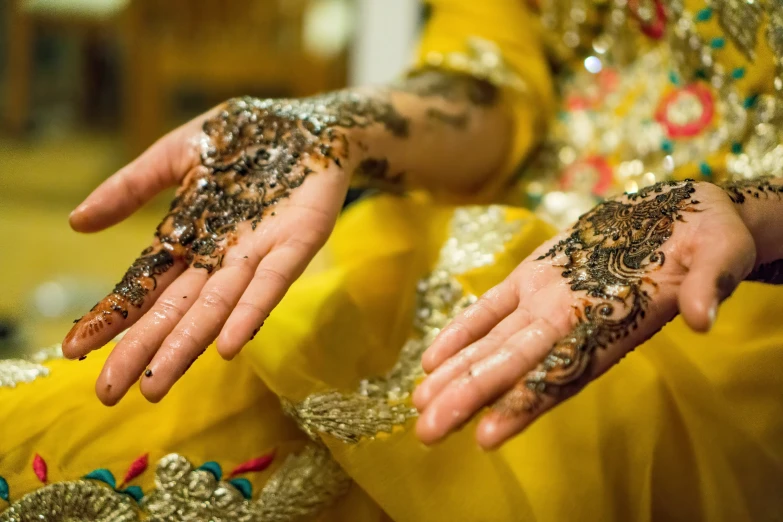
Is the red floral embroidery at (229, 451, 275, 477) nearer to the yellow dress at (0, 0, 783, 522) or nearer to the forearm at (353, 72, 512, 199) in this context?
the yellow dress at (0, 0, 783, 522)

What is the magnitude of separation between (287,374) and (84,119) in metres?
2.87

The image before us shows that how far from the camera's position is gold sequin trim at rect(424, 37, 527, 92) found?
2.58 feet

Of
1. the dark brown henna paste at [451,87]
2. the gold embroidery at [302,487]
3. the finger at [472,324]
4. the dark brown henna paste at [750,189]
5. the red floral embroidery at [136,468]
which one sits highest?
the dark brown henna paste at [451,87]

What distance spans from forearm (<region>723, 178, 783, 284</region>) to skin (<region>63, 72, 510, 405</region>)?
0.29 metres

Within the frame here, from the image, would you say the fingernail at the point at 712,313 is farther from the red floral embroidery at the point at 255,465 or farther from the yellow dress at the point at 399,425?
the red floral embroidery at the point at 255,465

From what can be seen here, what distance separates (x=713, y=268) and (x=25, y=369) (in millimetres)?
474

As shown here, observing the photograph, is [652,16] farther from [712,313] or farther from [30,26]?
[30,26]

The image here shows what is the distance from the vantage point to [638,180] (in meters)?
0.69

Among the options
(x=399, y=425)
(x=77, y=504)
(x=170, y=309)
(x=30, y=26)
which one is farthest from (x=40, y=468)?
(x=30, y=26)

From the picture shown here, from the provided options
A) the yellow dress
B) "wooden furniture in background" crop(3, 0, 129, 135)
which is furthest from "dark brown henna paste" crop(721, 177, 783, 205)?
"wooden furniture in background" crop(3, 0, 129, 135)

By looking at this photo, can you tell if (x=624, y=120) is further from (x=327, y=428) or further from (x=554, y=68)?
(x=327, y=428)

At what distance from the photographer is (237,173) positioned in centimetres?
54

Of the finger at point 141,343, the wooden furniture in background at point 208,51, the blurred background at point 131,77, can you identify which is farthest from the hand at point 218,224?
the wooden furniture in background at point 208,51

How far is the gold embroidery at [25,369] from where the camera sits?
1.53 ft
